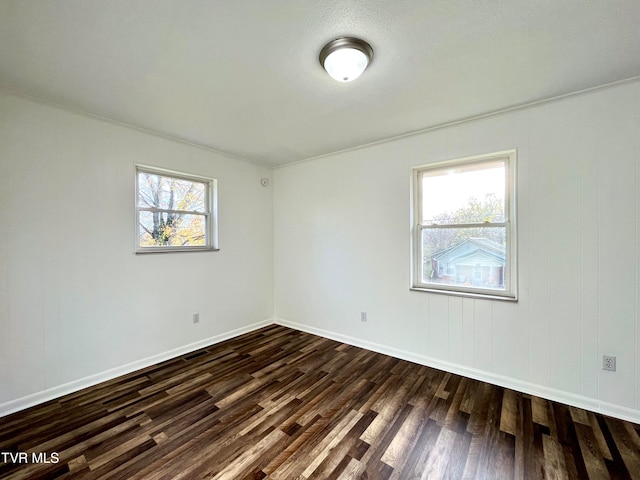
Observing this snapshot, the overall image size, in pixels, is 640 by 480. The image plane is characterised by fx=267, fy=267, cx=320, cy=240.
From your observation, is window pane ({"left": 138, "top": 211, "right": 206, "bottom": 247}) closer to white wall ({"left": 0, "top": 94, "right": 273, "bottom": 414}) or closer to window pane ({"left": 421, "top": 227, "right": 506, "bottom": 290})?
white wall ({"left": 0, "top": 94, "right": 273, "bottom": 414})

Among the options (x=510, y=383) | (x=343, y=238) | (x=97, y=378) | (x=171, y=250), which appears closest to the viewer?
(x=510, y=383)

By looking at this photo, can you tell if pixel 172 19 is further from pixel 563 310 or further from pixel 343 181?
pixel 563 310

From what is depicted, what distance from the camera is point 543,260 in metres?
2.28

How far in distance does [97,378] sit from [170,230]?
1584 millimetres

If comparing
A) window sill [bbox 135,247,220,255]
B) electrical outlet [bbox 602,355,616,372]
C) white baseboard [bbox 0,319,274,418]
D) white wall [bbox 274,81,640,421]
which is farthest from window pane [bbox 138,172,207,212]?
electrical outlet [bbox 602,355,616,372]

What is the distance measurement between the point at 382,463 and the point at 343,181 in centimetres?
284

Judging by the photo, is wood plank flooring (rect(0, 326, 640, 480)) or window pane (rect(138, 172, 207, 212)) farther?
window pane (rect(138, 172, 207, 212))

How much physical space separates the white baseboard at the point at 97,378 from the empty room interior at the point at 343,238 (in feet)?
0.06

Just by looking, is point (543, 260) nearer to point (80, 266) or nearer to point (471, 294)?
point (471, 294)

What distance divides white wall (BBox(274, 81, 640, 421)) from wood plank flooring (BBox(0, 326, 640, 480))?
28cm

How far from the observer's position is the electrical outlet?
2020 millimetres

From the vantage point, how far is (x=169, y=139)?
303 centimetres

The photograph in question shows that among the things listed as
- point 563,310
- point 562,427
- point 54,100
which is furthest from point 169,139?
point 562,427

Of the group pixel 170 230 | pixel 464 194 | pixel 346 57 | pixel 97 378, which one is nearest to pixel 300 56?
pixel 346 57
